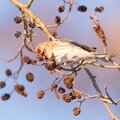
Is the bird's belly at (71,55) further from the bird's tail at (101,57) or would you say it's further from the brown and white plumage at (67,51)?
the bird's tail at (101,57)

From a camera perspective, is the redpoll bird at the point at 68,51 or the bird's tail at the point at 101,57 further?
the redpoll bird at the point at 68,51

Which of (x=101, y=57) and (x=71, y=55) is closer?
(x=101, y=57)

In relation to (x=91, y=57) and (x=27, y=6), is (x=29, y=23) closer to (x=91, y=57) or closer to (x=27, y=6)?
(x=27, y=6)

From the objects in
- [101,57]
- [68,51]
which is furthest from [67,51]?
[101,57]

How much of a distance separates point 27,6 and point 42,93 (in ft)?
1.62

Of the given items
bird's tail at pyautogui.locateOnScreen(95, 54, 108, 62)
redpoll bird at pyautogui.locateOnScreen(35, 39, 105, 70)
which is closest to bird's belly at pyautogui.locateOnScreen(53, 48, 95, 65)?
redpoll bird at pyautogui.locateOnScreen(35, 39, 105, 70)

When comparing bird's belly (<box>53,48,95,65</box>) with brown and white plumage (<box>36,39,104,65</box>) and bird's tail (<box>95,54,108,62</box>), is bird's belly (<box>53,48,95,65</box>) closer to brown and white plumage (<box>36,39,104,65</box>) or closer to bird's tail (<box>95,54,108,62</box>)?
brown and white plumage (<box>36,39,104,65</box>)

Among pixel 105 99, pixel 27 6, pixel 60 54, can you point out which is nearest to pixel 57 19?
pixel 27 6

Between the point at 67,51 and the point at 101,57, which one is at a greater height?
the point at 67,51

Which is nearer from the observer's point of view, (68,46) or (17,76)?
(17,76)

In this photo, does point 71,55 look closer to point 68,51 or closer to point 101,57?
point 68,51

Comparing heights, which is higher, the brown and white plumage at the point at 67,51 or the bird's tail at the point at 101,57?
the brown and white plumage at the point at 67,51

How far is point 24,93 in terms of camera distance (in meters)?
1.77

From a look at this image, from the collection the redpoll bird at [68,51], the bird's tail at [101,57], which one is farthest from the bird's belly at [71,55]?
the bird's tail at [101,57]
